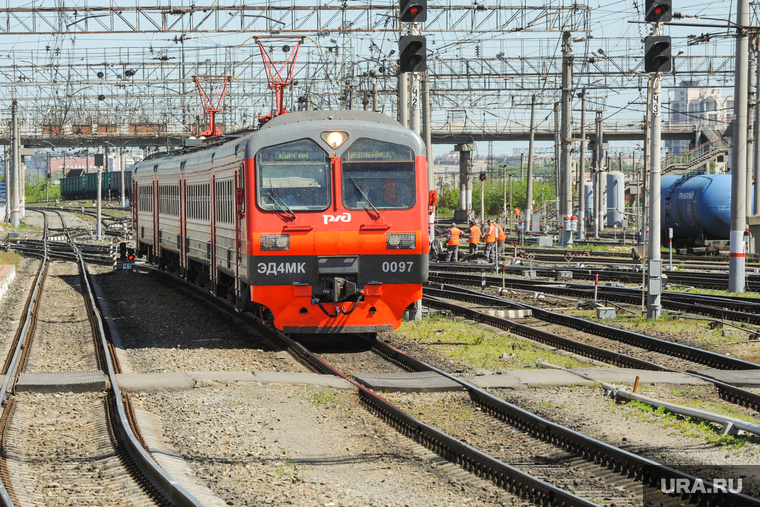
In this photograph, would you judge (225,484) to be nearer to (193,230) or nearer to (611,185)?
(193,230)

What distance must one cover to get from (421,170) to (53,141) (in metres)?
65.4

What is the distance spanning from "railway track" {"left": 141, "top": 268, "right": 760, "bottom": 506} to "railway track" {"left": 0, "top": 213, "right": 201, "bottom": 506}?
2500mm

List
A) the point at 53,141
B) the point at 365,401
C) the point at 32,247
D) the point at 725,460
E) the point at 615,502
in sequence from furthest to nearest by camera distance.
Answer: the point at 53,141, the point at 32,247, the point at 365,401, the point at 725,460, the point at 615,502

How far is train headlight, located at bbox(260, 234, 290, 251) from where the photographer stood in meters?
14.1

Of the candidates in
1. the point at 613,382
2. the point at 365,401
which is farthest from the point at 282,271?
the point at 613,382

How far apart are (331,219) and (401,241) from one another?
1136mm

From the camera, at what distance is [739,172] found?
23.1 meters

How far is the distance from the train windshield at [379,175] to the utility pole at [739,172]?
10.7 metres

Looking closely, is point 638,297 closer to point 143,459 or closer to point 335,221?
point 335,221

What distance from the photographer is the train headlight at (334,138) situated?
47.3ft

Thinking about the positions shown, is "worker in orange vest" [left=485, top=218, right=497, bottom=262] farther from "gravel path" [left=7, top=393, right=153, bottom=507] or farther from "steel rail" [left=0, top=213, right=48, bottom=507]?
"gravel path" [left=7, top=393, right=153, bottom=507]

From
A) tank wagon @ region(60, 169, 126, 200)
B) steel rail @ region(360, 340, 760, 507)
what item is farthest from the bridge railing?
tank wagon @ region(60, 169, 126, 200)

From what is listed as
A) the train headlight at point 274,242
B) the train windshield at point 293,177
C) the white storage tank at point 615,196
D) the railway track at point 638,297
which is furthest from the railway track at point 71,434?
the white storage tank at point 615,196

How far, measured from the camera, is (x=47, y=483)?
25.7 ft
